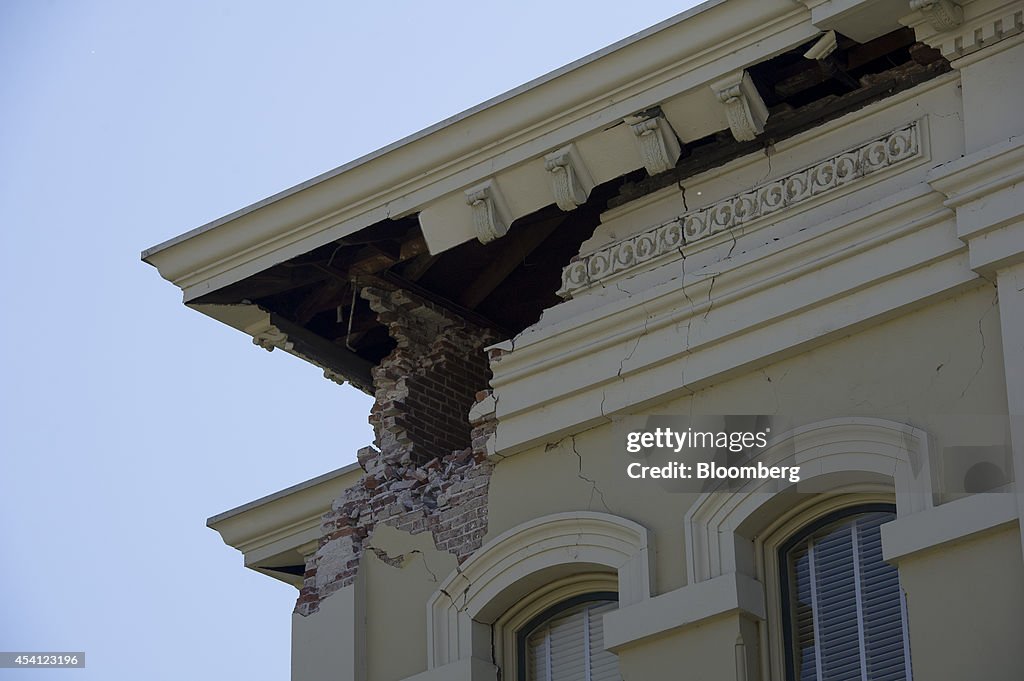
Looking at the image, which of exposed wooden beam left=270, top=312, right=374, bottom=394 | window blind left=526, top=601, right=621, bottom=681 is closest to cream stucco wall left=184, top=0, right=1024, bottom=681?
window blind left=526, top=601, right=621, bottom=681

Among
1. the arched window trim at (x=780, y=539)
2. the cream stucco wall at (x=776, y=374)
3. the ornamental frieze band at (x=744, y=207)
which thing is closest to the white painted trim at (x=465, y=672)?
the cream stucco wall at (x=776, y=374)

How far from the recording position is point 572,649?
1285 cm

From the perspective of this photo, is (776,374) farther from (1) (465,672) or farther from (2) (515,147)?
(1) (465,672)

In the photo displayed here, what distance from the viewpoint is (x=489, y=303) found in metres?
15.3

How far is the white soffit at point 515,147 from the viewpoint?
12.4m

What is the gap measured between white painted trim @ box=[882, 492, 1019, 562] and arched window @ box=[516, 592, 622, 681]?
2.19 meters

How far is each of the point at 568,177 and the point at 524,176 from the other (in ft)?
1.15

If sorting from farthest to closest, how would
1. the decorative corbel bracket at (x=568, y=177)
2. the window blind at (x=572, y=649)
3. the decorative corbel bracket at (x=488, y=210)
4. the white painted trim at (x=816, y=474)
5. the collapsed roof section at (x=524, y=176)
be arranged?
the decorative corbel bracket at (x=488, y=210) → the decorative corbel bracket at (x=568, y=177) → the window blind at (x=572, y=649) → the collapsed roof section at (x=524, y=176) → the white painted trim at (x=816, y=474)

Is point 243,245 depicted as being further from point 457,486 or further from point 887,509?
point 887,509

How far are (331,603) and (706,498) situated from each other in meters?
2.87

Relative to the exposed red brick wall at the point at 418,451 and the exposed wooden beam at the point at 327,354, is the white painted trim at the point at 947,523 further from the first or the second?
the exposed wooden beam at the point at 327,354

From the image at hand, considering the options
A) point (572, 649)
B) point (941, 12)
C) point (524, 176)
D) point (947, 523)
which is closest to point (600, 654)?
point (572, 649)

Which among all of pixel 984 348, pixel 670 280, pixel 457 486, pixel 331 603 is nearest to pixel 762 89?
pixel 670 280

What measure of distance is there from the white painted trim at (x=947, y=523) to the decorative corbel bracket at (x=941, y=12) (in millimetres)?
2803
